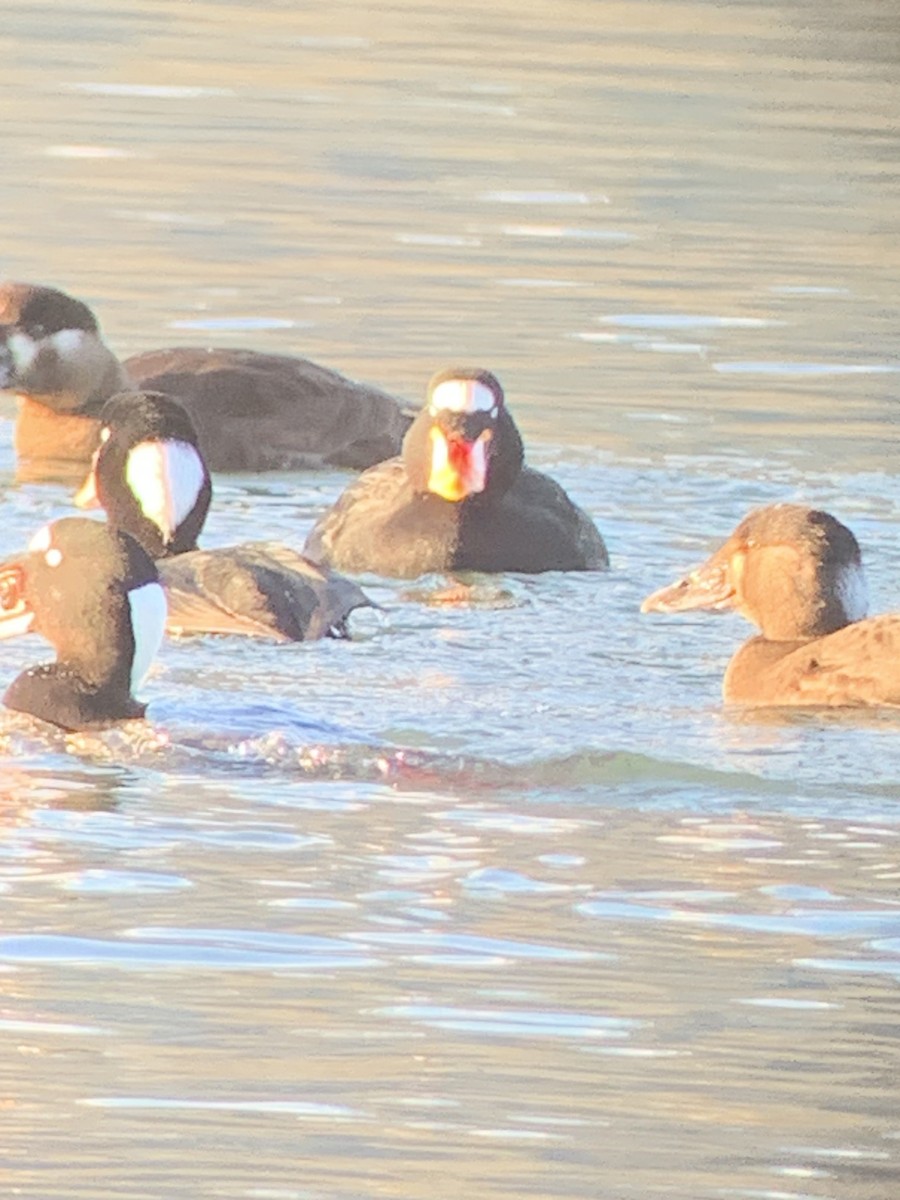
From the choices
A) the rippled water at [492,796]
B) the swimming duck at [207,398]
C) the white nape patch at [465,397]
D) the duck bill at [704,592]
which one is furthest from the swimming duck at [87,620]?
the swimming duck at [207,398]

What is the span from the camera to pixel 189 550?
13.5 meters

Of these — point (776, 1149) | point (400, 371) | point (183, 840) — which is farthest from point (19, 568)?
point (400, 371)

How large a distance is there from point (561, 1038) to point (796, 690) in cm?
342

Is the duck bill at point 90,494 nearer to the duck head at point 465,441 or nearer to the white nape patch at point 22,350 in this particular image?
the duck head at point 465,441

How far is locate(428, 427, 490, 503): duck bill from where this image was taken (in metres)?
13.7

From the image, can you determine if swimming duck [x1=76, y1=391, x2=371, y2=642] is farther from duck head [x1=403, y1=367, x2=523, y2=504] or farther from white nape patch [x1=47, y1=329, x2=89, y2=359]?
white nape patch [x1=47, y1=329, x2=89, y2=359]

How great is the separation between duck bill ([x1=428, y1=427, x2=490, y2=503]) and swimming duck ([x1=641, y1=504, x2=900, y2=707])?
1392 mm

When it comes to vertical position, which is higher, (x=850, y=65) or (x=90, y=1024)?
(x=850, y=65)

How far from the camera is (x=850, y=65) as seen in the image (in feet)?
91.2

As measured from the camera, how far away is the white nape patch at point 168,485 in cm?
1341

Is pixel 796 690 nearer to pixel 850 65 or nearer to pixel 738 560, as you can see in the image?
pixel 738 560

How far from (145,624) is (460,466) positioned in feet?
10.1

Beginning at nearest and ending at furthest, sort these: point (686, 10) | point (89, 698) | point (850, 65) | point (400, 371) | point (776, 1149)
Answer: point (776, 1149) < point (89, 698) < point (400, 371) < point (850, 65) < point (686, 10)

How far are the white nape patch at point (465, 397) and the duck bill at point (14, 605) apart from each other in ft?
9.85
